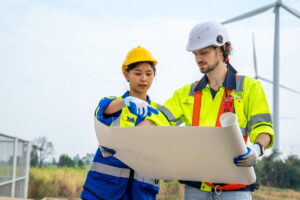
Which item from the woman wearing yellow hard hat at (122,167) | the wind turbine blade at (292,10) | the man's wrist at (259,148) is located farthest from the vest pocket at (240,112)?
the wind turbine blade at (292,10)

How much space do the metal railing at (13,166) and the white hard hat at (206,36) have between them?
675 cm

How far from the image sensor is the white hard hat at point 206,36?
258cm

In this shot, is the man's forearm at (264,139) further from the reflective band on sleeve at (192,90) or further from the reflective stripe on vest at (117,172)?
the reflective stripe on vest at (117,172)

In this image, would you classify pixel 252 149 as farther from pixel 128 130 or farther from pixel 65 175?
pixel 65 175

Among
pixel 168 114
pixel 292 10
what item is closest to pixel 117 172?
pixel 168 114

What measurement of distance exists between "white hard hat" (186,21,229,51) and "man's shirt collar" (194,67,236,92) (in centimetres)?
20

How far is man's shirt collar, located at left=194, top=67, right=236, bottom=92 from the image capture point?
2.55m

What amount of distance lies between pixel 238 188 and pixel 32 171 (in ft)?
44.5

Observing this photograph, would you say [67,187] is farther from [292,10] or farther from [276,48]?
[292,10]

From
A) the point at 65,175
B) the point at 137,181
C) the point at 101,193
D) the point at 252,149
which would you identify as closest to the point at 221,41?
the point at 252,149

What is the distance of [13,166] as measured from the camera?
9.80m

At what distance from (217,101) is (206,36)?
0.43 m

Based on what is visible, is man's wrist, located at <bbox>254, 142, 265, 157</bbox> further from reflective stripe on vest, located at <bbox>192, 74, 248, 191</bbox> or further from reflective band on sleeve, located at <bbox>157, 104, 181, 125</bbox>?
reflective band on sleeve, located at <bbox>157, 104, 181, 125</bbox>

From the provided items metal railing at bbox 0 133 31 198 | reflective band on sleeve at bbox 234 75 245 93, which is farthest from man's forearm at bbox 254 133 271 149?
metal railing at bbox 0 133 31 198
